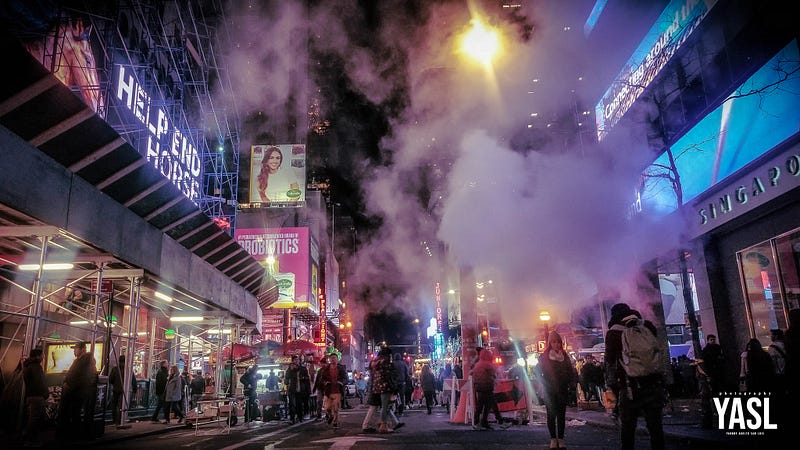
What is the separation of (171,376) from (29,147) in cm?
735

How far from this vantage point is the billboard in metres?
39.4

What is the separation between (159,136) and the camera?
18.1m

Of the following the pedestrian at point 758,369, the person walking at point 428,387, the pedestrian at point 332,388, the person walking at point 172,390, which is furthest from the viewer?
the person walking at point 428,387

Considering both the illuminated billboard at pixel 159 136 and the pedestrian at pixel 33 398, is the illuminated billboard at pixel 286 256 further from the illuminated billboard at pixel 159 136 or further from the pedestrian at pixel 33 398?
the pedestrian at pixel 33 398

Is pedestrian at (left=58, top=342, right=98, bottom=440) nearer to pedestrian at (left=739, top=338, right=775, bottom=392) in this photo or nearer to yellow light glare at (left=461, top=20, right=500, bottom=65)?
pedestrian at (left=739, top=338, right=775, bottom=392)

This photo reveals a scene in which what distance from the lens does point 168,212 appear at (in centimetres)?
1323

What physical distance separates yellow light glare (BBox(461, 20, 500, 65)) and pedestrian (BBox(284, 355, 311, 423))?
1077 cm

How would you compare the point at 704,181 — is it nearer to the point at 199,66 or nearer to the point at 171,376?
the point at 171,376

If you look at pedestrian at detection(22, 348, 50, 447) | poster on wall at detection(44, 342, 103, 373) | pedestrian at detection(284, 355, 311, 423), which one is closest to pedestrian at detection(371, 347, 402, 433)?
pedestrian at detection(284, 355, 311, 423)

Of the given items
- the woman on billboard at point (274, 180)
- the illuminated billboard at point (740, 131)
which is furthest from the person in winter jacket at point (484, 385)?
the woman on billboard at point (274, 180)

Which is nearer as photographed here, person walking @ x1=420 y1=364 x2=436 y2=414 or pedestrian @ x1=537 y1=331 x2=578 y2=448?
pedestrian @ x1=537 y1=331 x2=578 y2=448

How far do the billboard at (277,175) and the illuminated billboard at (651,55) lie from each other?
86.3 feet

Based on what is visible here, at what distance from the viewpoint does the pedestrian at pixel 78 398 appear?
8761mm

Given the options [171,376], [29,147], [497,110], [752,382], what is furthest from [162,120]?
[752,382]
